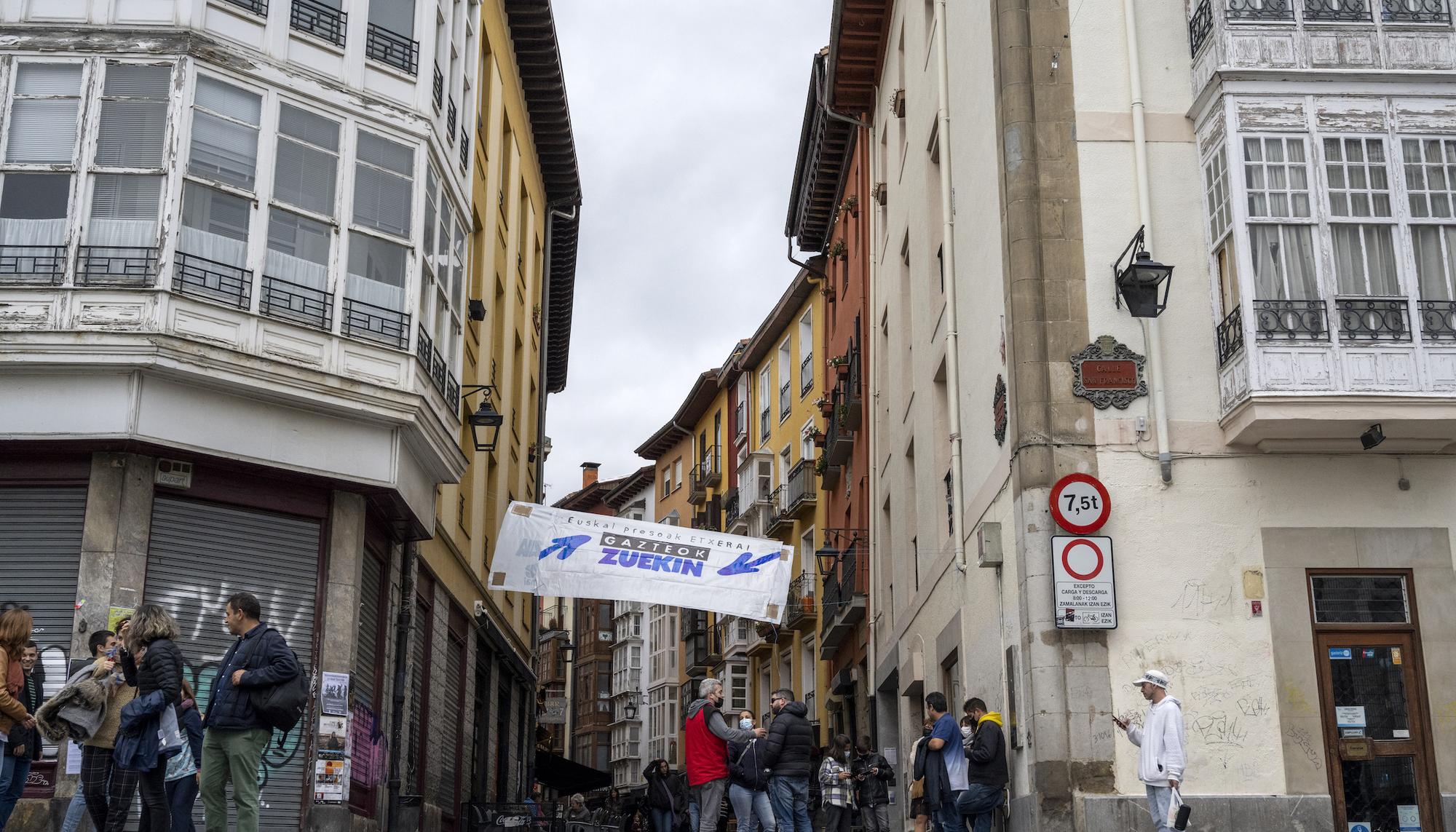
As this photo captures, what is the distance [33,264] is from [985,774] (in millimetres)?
10742

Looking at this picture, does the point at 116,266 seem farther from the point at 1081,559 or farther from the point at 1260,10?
the point at 1260,10

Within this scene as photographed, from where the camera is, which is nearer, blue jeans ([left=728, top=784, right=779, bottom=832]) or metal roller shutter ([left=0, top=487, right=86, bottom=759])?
metal roller shutter ([left=0, top=487, right=86, bottom=759])

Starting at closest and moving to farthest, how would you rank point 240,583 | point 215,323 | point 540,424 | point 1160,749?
point 1160,749
point 215,323
point 240,583
point 540,424

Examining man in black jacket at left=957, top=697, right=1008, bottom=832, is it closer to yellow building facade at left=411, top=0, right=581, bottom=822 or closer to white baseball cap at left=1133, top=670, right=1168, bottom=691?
white baseball cap at left=1133, top=670, right=1168, bottom=691

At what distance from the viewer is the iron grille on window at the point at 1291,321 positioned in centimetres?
1438

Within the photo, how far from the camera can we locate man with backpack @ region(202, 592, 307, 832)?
10.2 meters

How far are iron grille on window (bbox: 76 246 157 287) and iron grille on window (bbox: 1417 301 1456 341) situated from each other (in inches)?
490

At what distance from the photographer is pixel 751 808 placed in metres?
15.6

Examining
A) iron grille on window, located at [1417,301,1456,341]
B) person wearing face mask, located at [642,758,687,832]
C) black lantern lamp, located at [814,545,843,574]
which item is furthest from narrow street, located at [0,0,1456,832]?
black lantern lamp, located at [814,545,843,574]

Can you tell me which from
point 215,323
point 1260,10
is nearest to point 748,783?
point 215,323

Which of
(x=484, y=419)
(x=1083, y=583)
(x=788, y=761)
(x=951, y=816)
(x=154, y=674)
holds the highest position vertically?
(x=484, y=419)

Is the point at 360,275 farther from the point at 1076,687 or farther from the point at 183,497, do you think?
the point at 1076,687

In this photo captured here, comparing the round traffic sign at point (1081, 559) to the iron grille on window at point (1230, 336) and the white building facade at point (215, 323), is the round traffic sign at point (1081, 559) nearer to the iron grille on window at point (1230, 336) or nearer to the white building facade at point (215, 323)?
the iron grille on window at point (1230, 336)

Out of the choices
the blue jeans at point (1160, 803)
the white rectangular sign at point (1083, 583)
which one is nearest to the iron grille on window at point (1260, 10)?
the white rectangular sign at point (1083, 583)
